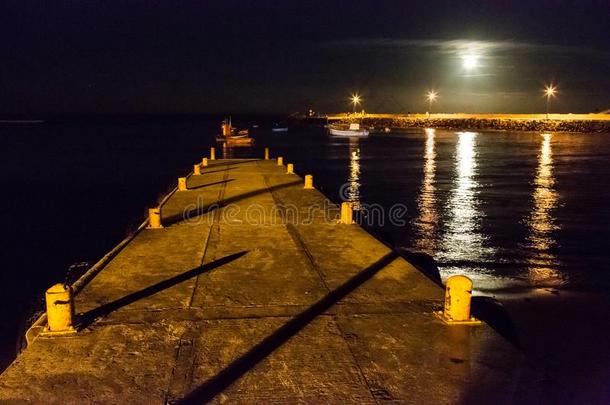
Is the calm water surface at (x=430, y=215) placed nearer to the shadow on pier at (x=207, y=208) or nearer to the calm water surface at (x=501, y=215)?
the calm water surface at (x=501, y=215)

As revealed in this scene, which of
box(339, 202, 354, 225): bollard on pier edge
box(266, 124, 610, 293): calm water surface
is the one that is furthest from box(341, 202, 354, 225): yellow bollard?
box(266, 124, 610, 293): calm water surface

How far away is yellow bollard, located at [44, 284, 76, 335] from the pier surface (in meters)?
0.17

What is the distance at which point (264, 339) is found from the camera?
19.7ft

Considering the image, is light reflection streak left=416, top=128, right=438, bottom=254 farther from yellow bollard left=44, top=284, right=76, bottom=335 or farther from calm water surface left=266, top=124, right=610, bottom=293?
yellow bollard left=44, top=284, right=76, bottom=335

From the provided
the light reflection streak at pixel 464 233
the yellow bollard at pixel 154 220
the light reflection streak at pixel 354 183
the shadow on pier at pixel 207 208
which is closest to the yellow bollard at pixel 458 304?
the light reflection streak at pixel 464 233

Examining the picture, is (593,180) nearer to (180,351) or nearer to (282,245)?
(282,245)

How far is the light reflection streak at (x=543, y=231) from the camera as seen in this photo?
14.2 m

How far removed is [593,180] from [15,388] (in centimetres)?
3743

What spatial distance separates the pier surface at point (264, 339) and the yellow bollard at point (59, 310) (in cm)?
17

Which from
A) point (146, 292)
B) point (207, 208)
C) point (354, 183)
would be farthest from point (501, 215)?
point (146, 292)

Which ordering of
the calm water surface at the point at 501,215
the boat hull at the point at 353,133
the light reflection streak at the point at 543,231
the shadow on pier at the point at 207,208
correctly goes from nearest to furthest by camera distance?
the shadow on pier at the point at 207,208, the light reflection streak at the point at 543,231, the calm water surface at the point at 501,215, the boat hull at the point at 353,133

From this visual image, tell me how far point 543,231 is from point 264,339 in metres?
16.8

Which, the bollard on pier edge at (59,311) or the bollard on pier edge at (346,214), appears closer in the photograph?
the bollard on pier edge at (59,311)

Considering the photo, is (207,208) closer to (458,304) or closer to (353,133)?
(458,304)
